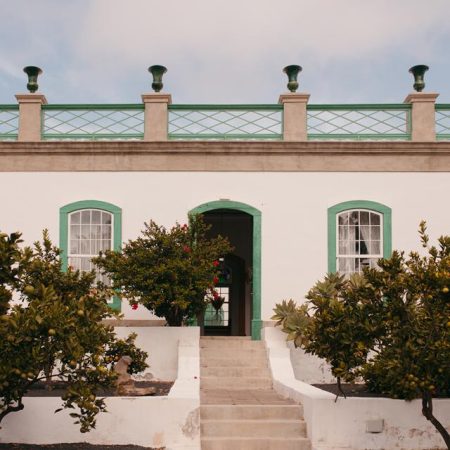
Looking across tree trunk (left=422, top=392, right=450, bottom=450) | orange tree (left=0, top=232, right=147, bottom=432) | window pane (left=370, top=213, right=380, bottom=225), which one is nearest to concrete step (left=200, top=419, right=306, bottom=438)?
tree trunk (left=422, top=392, right=450, bottom=450)

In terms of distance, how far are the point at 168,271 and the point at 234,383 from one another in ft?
7.26

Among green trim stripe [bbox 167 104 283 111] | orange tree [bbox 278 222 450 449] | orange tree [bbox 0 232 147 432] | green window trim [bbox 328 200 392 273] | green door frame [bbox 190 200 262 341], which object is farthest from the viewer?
green trim stripe [bbox 167 104 283 111]

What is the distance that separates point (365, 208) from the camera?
14867mm

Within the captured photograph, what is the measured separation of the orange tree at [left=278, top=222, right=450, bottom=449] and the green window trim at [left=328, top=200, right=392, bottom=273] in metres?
5.75

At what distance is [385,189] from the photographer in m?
14.9

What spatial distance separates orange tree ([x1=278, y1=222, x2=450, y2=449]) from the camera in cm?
826

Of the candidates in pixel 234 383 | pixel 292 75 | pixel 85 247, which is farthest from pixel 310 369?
pixel 292 75

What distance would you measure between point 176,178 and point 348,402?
274 inches

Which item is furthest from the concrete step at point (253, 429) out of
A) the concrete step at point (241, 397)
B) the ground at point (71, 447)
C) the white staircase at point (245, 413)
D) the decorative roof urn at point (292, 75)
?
the decorative roof urn at point (292, 75)

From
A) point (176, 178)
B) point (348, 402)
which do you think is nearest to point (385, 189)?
point (176, 178)

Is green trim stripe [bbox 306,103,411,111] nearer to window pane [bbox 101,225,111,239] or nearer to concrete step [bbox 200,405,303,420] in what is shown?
window pane [bbox 101,225,111,239]

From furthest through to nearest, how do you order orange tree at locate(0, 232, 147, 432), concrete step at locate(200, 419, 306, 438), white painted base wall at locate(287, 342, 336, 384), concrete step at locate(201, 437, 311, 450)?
white painted base wall at locate(287, 342, 336, 384), concrete step at locate(200, 419, 306, 438), concrete step at locate(201, 437, 311, 450), orange tree at locate(0, 232, 147, 432)

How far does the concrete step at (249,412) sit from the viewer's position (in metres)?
10.1

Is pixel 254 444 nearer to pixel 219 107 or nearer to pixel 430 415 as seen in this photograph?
pixel 430 415
